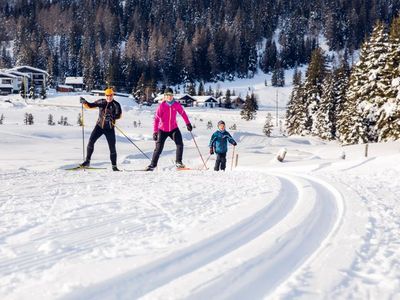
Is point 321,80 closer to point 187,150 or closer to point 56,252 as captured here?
point 187,150

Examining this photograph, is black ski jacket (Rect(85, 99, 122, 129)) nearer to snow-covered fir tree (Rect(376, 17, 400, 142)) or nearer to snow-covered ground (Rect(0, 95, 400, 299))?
snow-covered ground (Rect(0, 95, 400, 299))

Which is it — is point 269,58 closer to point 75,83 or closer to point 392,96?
point 75,83

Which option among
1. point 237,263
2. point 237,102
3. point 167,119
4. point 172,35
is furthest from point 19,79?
point 237,263

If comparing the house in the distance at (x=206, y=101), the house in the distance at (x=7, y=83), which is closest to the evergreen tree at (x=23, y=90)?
the house in the distance at (x=7, y=83)

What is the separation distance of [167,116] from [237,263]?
7394mm

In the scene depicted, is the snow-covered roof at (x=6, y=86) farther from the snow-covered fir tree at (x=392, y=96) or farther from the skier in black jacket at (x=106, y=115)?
the skier in black jacket at (x=106, y=115)

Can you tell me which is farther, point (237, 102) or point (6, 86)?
point (237, 102)

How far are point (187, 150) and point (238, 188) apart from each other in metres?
19.3

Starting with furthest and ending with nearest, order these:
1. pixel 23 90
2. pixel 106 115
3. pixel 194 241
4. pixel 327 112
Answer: pixel 23 90, pixel 327 112, pixel 106 115, pixel 194 241

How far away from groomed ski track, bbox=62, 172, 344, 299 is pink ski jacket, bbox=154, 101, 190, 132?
576cm

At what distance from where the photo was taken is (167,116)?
10.2m

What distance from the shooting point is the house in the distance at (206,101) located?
9986 centimetres

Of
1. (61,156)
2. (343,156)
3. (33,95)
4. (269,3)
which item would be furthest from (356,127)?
(269,3)

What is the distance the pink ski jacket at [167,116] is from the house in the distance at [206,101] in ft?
295
